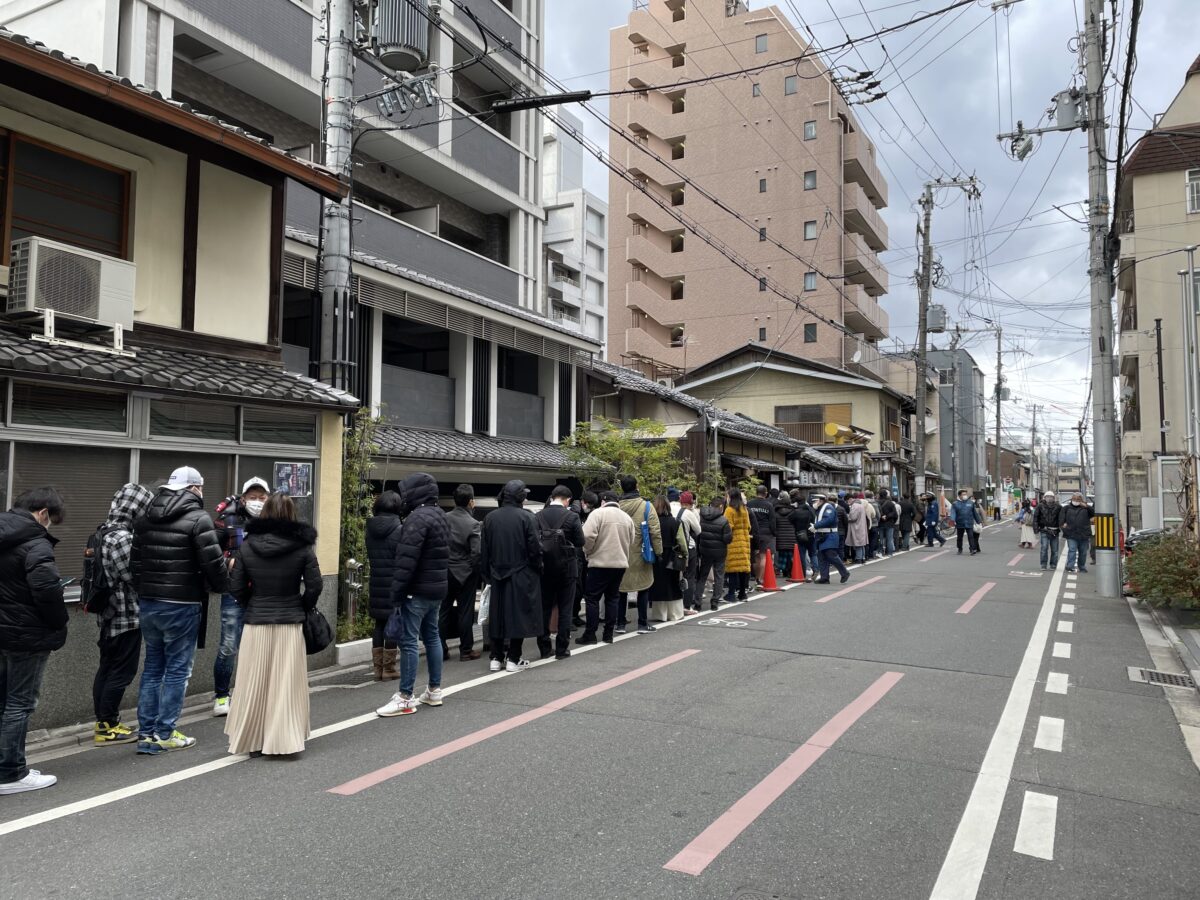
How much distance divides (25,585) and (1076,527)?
765 inches

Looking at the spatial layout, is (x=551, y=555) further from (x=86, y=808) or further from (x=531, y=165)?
(x=531, y=165)

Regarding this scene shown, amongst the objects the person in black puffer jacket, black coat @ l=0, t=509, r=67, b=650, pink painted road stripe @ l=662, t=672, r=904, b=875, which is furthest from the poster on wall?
pink painted road stripe @ l=662, t=672, r=904, b=875

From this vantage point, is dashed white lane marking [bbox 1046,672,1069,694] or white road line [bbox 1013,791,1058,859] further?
dashed white lane marking [bbox 1046,672,1069,694]

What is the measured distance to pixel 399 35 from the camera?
10516mm

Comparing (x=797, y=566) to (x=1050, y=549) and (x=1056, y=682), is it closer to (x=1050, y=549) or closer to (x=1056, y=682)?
(x=1050, y=549)

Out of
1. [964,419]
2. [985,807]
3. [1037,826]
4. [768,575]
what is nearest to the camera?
[1037,826]

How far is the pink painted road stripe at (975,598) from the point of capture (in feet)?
39.8

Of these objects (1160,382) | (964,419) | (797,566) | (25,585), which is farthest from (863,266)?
(25,585)

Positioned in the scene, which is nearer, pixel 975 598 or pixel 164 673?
pixel 164 673

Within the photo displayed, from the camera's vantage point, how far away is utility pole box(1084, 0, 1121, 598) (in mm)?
14797

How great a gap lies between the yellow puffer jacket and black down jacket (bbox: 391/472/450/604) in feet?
23.6

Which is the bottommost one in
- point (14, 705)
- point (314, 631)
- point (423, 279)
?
point (14, 705)

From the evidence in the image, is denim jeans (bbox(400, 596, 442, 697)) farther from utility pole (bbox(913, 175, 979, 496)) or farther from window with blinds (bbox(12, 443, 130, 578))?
utility pole (bbox(913, 175, 979, 496))

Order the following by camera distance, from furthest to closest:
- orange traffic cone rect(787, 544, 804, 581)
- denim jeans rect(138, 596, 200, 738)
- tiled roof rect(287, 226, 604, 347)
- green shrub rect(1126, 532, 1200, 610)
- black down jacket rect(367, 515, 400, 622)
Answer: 1. orange traffic cone rect(787, 544, 804, 581)
2. tiled roof rect(287, 226, 604, 347)
3. green shrub rect(1126, 532, 1200, 610)
4. black down jacket rect(367, 515, 400, 622)
5. denim jeans rect(138, 596, 200, 738)
